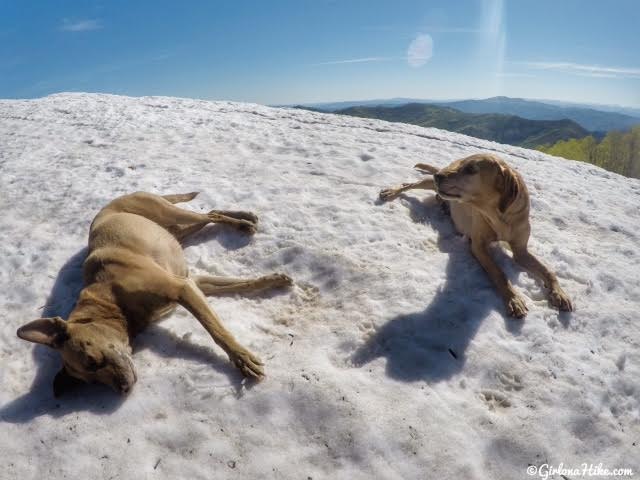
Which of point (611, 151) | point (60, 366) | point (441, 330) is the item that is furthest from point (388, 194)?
point (611, 151)

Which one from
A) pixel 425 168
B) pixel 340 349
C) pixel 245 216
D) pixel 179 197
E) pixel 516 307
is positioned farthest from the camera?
pixel 425 168

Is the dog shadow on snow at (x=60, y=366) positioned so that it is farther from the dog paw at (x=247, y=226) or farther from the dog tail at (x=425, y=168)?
the dog tail at (x=425, y=168)

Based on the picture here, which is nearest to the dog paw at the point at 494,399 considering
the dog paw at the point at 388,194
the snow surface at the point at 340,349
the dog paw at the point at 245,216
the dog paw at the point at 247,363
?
the snow surface at the point at 340,349

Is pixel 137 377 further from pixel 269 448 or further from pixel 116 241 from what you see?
pixel 116 241

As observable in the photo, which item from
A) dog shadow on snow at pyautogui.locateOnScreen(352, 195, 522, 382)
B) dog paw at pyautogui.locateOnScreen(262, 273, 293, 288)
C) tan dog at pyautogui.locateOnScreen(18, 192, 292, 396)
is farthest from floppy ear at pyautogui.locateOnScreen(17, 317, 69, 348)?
dog shadow on snow at pyautogui.locateOnScreen(352, 195, 522, 382)

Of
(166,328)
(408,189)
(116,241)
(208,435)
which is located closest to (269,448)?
(208,435)

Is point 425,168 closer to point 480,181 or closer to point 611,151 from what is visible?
point 480,181

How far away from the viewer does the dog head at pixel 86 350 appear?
3.73 meters

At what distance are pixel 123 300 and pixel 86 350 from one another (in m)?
0.69

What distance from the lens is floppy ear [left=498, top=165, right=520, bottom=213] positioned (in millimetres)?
5223

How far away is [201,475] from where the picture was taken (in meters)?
3.23

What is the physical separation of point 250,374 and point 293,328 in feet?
3.23

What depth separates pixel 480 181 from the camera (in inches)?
206

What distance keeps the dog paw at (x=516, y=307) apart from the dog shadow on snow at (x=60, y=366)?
3.31 m
